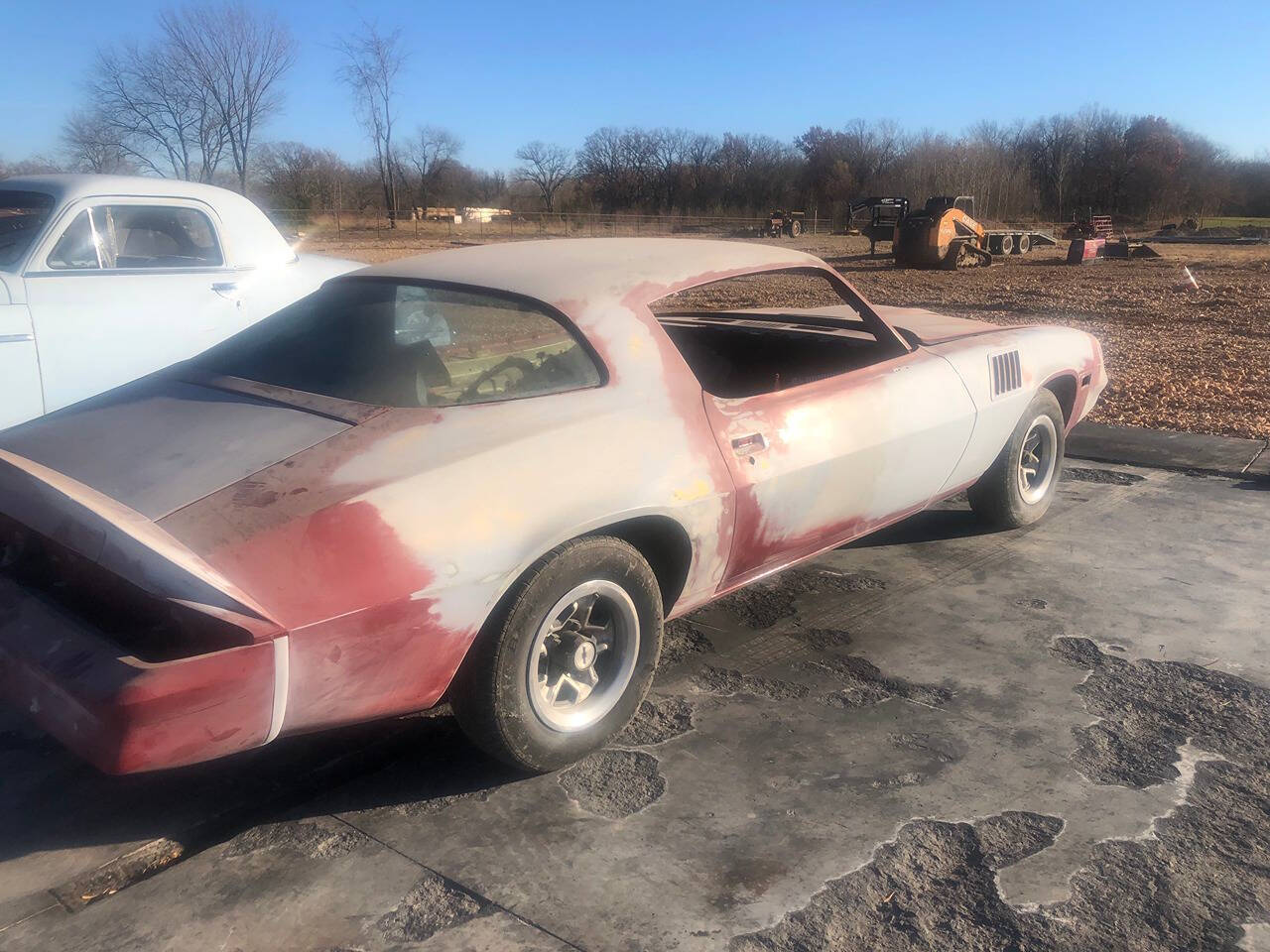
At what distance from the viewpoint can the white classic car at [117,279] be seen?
193 inches

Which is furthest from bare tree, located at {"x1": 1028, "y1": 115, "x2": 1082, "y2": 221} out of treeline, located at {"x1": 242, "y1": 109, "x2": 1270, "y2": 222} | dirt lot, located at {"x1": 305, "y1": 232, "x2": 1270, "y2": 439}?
dirt lot, located at {"x1": 305, "y1": 232, "x2": 1270, "y2": 439}

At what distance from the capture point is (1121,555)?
436 centimetres

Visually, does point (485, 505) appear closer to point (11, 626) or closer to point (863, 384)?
point (11, 626)

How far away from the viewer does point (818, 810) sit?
8.32 ft

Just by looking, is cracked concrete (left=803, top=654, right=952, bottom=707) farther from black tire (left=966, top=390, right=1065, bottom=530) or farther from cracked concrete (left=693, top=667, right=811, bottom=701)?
black tire (left=966, top=390, right=1065, bottom=530)

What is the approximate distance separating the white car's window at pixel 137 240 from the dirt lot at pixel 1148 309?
237 inches

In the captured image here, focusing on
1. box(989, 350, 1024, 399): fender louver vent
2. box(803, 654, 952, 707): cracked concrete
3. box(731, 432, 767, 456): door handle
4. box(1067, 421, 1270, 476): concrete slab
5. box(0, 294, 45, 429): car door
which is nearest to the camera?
box(731, 432, 767, 456): door handle

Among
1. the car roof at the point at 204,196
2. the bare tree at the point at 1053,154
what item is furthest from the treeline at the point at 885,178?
the car roof at the point at 204,196

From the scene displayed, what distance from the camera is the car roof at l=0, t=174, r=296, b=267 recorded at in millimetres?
5469

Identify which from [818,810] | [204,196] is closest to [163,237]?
[204,196]

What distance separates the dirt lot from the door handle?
16.2ft

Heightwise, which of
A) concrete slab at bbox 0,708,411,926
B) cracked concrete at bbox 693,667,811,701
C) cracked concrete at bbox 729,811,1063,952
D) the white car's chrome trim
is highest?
the white car's chrome trim

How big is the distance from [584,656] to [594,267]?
1187mm

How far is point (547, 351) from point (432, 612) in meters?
0.93
